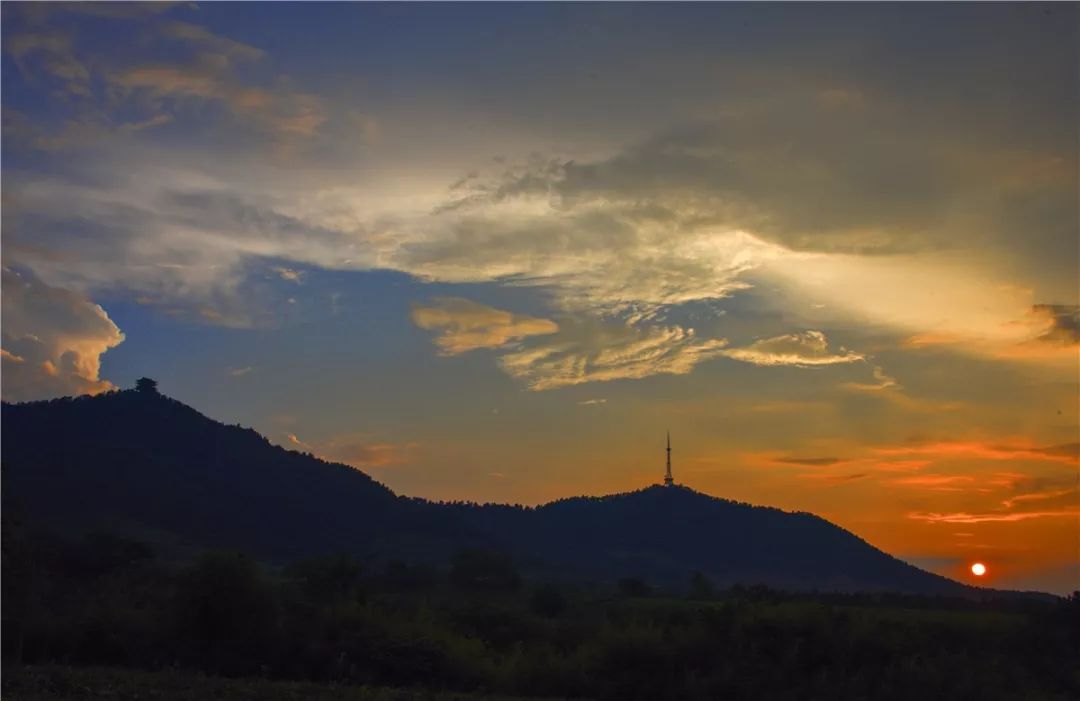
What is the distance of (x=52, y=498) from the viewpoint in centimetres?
8556

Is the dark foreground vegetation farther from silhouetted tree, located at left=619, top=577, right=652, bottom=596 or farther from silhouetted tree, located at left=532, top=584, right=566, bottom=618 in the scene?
silhouetted tree, located at left=619, top=577, right=652, bottom=596

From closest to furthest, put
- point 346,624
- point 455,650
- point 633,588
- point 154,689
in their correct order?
1. point 154,689
2. point 455,650
3. point 346,624
4. point 633,588

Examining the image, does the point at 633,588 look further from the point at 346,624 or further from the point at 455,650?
the point at 346,624

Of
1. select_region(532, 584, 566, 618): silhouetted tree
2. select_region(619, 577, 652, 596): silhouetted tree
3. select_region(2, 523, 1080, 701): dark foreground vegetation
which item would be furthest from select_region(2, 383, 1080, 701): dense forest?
select_region(619, 577, 652, 596): silhouetted tree

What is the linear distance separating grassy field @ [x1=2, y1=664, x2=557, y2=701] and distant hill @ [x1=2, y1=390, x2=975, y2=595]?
4337 cm

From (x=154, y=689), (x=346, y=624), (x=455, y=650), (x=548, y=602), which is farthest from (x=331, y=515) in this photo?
(x=154, y=689)

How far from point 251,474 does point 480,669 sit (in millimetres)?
87118

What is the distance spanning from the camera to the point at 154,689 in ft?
69.9

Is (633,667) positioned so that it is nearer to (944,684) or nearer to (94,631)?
(944,684)

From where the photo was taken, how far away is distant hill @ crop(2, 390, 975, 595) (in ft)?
309

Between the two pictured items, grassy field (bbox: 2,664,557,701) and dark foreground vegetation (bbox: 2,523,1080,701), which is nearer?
grassy field (bbox: 2,664,557,701)

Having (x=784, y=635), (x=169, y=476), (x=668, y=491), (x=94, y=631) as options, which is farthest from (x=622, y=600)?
(x=668, y=491)

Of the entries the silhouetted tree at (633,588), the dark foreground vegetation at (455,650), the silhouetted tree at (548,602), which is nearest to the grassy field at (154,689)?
the dark foreground vegetation at (455,650)

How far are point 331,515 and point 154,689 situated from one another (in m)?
96.3
